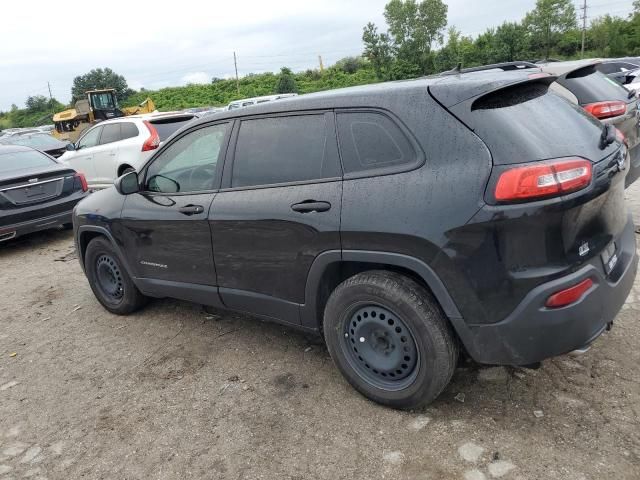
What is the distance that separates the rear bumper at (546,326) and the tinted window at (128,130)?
28.4 ft

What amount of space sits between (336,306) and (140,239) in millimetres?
1977

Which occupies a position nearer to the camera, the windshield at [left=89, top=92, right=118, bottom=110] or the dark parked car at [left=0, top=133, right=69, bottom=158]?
the dark parked car at [left=0, top=133, right=69, bottom=158]

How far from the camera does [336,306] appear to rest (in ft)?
9.78

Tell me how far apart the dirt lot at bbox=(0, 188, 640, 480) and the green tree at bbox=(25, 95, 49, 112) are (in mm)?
81330

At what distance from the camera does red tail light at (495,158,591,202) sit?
2.34m

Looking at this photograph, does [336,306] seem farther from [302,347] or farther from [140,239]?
[140,239]

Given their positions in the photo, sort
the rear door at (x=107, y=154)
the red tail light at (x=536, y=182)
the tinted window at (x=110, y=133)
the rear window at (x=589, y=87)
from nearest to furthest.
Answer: the red tail light at (x=536, y=182) → the rear window at (x=589, y=87) → the rear door at (x=107, y=154) → the tinted window at (x=110, y=133)

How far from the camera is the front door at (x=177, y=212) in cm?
367

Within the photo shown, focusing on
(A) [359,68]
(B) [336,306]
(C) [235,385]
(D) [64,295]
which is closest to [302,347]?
(C) [235,385]

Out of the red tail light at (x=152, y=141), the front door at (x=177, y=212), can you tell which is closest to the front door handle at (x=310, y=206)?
the front door at (x=177, y=212)

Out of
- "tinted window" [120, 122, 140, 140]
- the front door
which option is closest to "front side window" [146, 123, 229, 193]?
the front door

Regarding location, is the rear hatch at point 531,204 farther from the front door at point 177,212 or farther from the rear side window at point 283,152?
the front door at point 177,212

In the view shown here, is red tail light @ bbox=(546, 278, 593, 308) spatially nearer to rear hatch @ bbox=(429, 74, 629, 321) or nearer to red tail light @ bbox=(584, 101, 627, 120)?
rear hatch @ bbox=(429, 74, 629, 321)

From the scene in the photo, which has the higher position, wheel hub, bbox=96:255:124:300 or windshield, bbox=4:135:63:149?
windshield, bbox=4:135:63:149
